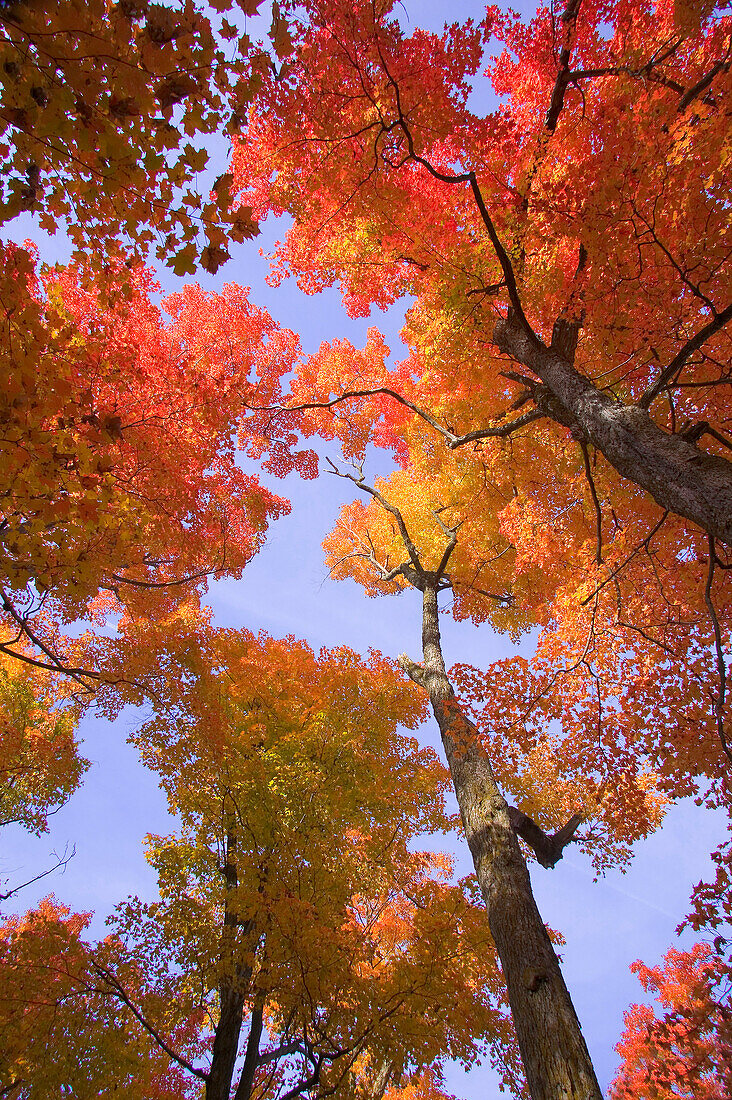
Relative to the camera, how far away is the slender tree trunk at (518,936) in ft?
10.4

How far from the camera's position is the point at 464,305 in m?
6.44

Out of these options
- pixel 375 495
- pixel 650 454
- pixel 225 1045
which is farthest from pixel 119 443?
pixel 225 1045

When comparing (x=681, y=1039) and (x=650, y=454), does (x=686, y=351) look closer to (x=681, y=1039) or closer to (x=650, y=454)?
(x=650, y=454)

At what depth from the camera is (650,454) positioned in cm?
365

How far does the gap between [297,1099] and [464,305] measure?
919cm

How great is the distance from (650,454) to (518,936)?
12.4 feet

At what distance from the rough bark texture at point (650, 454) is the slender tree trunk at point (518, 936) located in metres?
3.23

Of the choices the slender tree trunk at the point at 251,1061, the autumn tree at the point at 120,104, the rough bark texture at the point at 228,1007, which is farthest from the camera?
the slender tree trunk at the point at 251,1061

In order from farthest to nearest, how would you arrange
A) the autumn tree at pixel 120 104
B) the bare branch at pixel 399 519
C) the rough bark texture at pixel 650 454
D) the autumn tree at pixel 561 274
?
the bare branch at pixel 399 519 < the autumn tree at pixel 561 274 < the rough bark texture at pixel 650 454 < the autumn tree at pixel 120 104

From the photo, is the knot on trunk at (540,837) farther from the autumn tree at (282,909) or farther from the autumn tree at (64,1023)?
the autumn tree at (64,1023)

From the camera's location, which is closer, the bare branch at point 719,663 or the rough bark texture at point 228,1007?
the bare branch at point 719,663

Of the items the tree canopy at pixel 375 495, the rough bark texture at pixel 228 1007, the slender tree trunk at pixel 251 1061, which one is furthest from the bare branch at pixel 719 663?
the slender tree trunk at pixel 251 1061

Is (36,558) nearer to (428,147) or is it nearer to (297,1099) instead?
(297,1099)

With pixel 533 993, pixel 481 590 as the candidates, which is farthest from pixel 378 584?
pixel 533 993
